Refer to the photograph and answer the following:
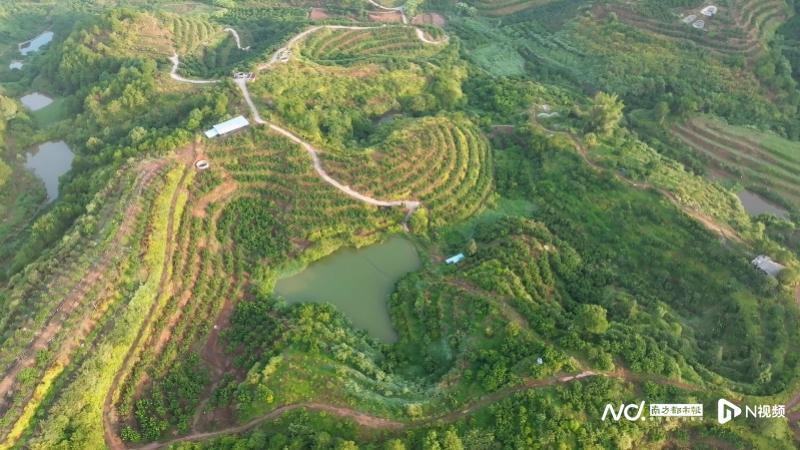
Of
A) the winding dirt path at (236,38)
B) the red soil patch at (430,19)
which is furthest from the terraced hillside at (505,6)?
the winding dirt path at (236,38)

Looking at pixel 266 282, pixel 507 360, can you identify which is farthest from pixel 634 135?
pixel 266 282

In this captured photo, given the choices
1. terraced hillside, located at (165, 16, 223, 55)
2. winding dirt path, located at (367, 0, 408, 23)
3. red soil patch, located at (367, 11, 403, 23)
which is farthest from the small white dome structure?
terraced hillside, located at (165, 16, 223, 55)

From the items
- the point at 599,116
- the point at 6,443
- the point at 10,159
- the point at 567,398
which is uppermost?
the point at 599,116

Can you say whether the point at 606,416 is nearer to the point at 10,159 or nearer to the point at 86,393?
the point at 86,393

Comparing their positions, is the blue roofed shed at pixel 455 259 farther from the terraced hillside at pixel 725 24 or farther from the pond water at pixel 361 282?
the terraced hillside at pixel 725 24

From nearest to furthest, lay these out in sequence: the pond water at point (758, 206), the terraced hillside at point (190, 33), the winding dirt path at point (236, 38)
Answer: the pond water at point (758, 206) < the terraced hillside at point (190, 33) < the winding dirt path at point (236, 38)

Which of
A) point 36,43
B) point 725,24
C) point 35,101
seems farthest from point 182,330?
point 725,24
